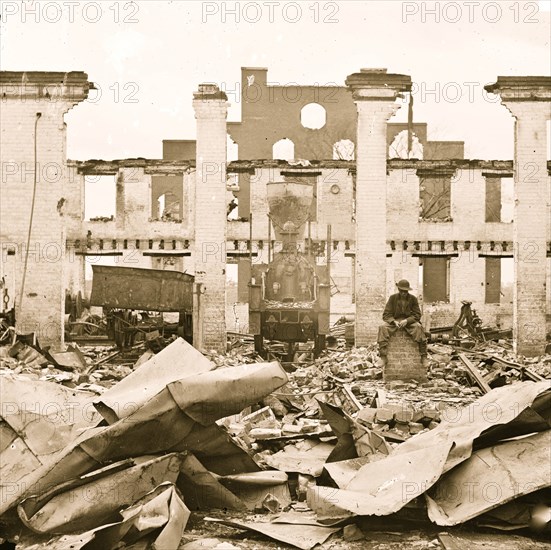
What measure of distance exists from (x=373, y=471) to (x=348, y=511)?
0.56 m

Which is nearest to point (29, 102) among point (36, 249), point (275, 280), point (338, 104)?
point (36, 249)

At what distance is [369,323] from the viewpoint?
2038 centimetres

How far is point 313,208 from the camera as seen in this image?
98.2ft

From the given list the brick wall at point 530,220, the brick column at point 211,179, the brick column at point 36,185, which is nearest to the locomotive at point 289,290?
the brick column at point 211,179

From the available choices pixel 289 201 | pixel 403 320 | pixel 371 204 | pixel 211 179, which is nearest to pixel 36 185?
pixel 211 179

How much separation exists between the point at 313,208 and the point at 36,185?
40.2ft

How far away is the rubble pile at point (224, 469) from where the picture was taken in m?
5.28

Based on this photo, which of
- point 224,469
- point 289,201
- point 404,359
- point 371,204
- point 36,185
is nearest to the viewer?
point 224,469

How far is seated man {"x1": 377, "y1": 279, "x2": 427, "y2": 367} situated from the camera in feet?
47.2

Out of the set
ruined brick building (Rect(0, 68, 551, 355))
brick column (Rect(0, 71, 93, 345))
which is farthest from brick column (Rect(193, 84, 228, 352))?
brick column (Rect(0, 71, 93, 345))

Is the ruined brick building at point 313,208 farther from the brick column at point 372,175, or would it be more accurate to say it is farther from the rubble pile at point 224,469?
the rubble pile at point 224,469

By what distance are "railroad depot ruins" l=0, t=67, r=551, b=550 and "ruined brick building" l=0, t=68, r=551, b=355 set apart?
0.21 feet

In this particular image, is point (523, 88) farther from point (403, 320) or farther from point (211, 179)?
point (403, 320)

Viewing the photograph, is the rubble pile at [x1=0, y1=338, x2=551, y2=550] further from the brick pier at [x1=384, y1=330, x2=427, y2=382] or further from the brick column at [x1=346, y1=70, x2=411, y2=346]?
the brick column at [x1=346, y1=70, x2=411, y2=346]
